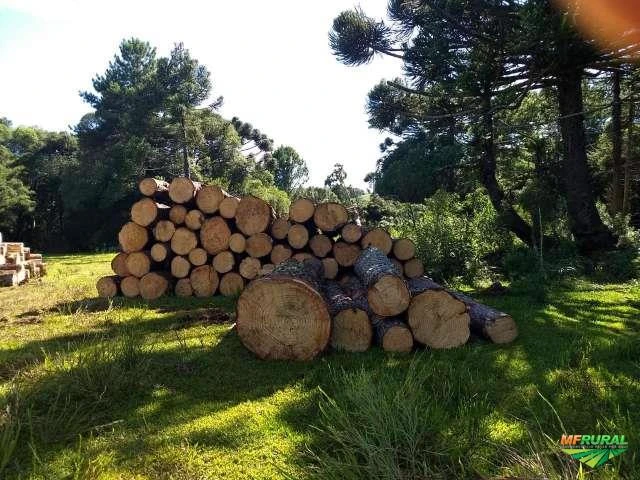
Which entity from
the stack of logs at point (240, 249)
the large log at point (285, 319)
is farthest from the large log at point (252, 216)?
the large log at point (285, 319)

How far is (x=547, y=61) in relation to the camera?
8414 mm

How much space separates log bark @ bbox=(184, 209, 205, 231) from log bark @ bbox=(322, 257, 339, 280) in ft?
7.21

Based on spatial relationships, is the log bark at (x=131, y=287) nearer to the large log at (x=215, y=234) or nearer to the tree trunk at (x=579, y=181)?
the large log at (x=215, y=234)

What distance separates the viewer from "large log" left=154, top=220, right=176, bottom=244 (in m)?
7.35

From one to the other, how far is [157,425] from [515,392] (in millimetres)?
2647

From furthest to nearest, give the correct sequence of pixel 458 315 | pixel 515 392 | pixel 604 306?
pixel 604 306
pixel 458 315
pixel 515 392

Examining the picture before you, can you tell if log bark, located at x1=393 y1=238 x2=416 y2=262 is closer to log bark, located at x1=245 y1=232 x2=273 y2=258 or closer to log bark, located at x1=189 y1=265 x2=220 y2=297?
log bark, located at x1=245 y1=232 x2=273 y2=258

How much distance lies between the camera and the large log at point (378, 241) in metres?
6.79

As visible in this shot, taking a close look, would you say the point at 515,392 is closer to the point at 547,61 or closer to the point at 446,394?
the point at 446,394

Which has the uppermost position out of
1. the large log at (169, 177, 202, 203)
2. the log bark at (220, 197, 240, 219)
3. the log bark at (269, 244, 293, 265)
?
the large log at (169, 177, 202, 203)

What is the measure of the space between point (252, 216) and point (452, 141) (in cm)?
1253

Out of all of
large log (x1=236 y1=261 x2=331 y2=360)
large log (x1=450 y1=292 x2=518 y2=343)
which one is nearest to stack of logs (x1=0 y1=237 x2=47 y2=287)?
large log (x1=236 y1=261 x2=331 y2=360)

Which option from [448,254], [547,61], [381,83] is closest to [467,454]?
[448,254]

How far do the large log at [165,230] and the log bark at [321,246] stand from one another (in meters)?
2.35
